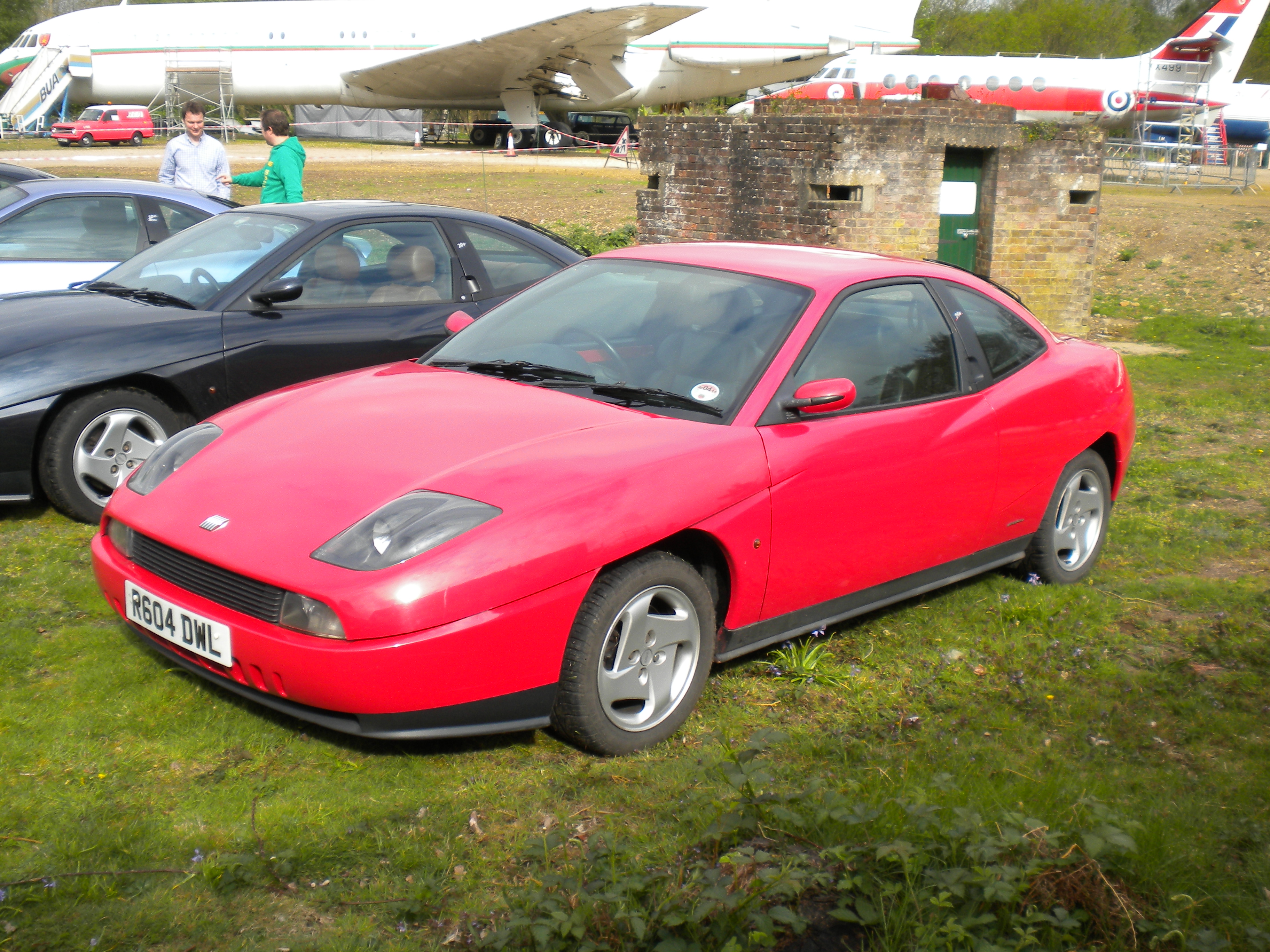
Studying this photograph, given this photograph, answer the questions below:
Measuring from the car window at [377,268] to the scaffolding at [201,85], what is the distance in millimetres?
39122

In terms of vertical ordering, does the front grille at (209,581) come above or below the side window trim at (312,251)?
below

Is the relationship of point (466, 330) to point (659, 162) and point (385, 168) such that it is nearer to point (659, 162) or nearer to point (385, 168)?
point (659, 162)

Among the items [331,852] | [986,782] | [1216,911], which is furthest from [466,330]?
[1216,911]

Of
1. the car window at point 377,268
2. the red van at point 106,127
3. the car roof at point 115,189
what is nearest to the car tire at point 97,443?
the car window at point 377,268

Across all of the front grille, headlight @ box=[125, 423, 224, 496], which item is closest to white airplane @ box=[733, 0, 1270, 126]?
headlight @ box=[125, 423, 224, 496]

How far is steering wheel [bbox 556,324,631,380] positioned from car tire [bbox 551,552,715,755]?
0.85 meters

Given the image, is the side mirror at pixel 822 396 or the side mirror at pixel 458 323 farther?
the side mirror at pixel 458 323

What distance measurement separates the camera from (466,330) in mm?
4621

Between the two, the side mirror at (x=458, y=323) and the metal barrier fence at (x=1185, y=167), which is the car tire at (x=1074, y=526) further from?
the metal barrier fence at (x=1185, y=167)

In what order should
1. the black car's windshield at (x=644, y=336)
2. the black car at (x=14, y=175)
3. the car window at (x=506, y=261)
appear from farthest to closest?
the black car at (x=14, y=175)
the car window at (x=506, y=261)
the black car's windshield at (x=644, y=336)

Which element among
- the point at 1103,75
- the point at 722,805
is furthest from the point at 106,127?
the point at 722,805

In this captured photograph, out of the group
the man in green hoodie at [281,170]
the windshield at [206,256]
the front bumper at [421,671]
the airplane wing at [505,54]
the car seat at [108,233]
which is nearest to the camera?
the front bumper at [421,671]

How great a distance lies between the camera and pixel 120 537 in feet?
11.9

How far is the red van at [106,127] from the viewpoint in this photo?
129ft
